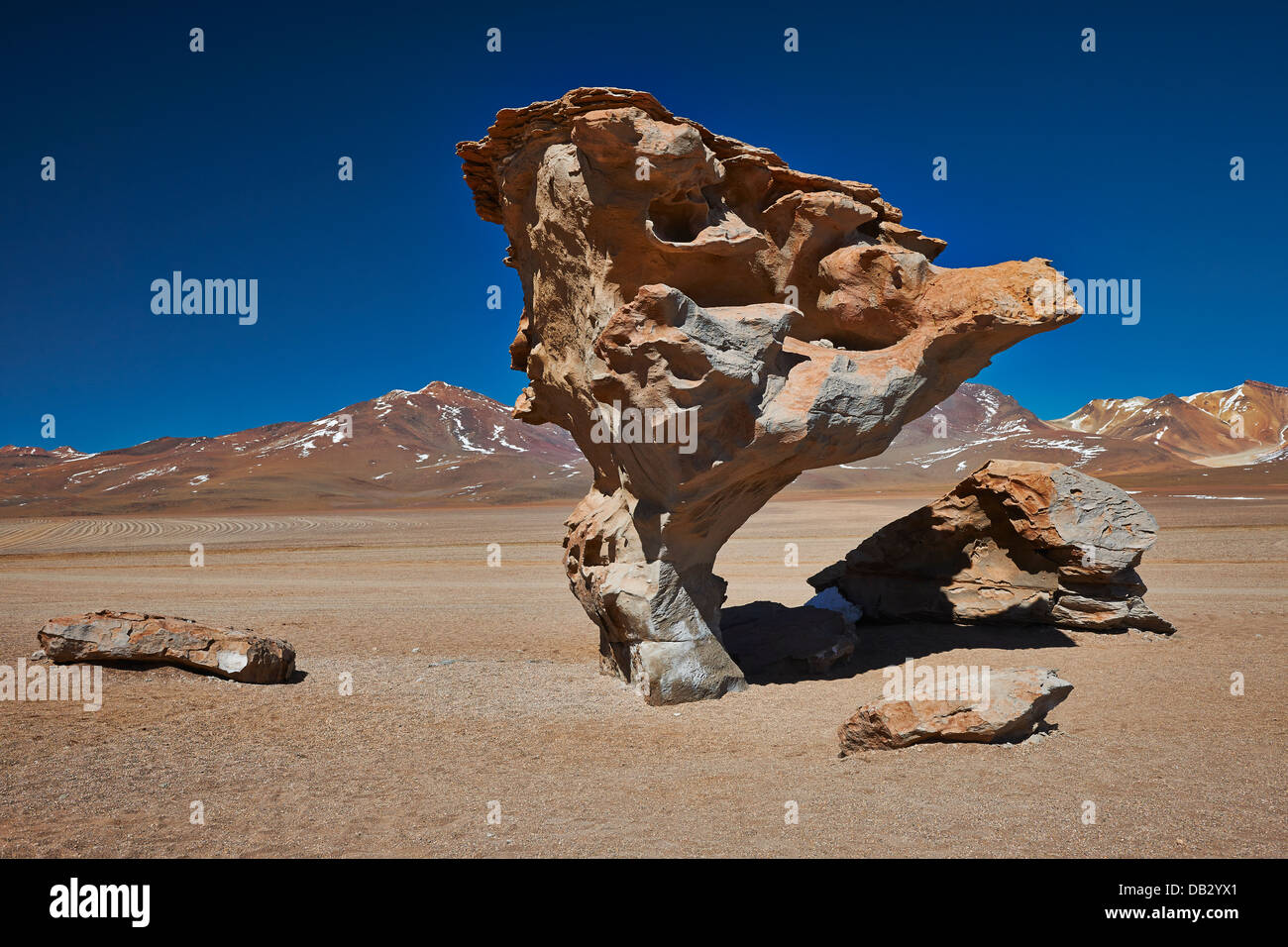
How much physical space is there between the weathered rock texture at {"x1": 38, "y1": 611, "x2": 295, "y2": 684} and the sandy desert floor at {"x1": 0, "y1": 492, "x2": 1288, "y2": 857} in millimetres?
242

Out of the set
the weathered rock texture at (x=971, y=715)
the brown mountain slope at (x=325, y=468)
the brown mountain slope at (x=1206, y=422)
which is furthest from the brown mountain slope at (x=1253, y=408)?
the weathered rock texture at (x=971, y=715)

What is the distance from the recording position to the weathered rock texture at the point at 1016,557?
1208cm

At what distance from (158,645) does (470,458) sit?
13206 cm

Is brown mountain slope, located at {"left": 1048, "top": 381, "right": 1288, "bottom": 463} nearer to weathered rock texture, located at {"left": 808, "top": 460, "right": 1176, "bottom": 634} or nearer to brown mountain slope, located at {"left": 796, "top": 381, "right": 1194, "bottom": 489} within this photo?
brown mountain slope, located at {"left": 796, "top": 381, "right": 1194, "bottom": 489}

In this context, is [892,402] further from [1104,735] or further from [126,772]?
[126,772]

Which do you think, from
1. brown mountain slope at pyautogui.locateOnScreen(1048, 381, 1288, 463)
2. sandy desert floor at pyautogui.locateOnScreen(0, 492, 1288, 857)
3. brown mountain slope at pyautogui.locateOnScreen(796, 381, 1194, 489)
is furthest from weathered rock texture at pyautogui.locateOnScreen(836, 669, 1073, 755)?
brown mountain slope at pyautogui.locateOnScreen(1048, 381, 1288, 463)

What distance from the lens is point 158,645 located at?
9.59 m

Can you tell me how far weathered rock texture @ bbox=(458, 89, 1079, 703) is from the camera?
875cm

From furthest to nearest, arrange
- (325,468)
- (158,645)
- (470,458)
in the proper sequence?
(470,458) < (325,468) < (158,645)

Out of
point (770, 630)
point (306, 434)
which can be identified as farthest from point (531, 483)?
point (770, 630)

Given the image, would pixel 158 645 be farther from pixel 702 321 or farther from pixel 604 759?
pixel 702 321

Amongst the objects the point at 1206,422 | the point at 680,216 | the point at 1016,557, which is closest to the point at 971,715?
the point at 680,216

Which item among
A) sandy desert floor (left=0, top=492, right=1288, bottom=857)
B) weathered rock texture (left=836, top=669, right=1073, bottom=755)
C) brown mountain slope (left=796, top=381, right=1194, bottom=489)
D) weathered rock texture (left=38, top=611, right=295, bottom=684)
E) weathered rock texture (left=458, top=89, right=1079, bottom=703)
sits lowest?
sandy desert floor (left=0, top=492, right=1288, bottom=857)

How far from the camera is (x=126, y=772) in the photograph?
6.84 metres
